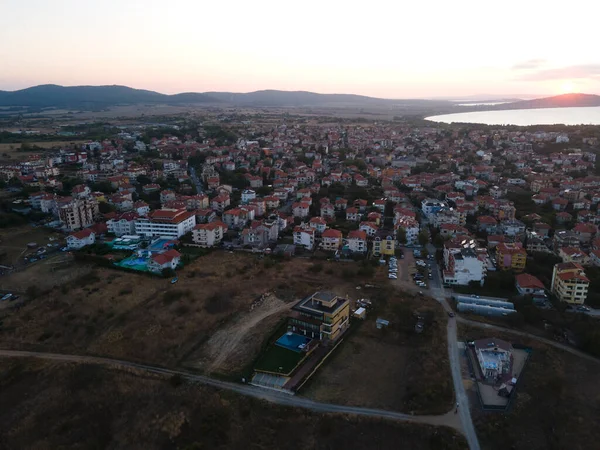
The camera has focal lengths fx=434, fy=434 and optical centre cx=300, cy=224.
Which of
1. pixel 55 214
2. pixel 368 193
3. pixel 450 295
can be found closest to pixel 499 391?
pixel 450 295

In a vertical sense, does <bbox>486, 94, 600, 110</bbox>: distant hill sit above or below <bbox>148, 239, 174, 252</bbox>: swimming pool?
above

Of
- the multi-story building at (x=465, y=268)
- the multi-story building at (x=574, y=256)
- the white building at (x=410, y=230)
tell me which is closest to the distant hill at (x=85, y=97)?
the white building at (x=410, y=230)

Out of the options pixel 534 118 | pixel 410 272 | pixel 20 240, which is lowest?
pixel 20 240

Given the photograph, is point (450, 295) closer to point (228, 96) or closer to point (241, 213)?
point (241, 213)

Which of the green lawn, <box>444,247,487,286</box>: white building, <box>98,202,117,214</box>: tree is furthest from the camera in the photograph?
<box>98,202,117,214</box>: tree

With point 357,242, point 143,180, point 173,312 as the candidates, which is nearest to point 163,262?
point 173,312

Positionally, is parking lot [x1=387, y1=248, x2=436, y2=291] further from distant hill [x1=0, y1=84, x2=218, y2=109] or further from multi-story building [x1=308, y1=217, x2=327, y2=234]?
distant hill [x1=0, y1=84, x2=218, y2=109]

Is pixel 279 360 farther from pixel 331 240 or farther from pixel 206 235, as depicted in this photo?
pixel 206 235

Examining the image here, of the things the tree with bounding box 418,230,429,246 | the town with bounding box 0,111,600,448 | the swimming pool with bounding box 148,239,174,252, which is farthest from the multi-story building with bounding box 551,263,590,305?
the swimming pool with bounding box 148,239,174,252
